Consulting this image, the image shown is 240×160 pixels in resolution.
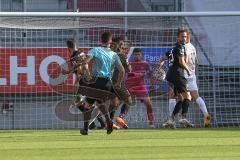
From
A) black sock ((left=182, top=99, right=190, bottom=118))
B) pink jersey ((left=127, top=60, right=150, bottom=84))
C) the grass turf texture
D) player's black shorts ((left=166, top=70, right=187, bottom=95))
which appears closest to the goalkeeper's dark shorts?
the grass turf texture

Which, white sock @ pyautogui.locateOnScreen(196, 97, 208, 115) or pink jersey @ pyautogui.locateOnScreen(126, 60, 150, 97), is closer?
white sock @ pyautogui.locateOnScreen(196, 97, 208, 115)

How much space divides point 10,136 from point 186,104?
4305 mm

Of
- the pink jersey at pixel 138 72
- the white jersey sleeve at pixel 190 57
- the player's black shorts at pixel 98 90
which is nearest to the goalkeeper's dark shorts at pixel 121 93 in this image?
the player's black shorts at pixel 98 90

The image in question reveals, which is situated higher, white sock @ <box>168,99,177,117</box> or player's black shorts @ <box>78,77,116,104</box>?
player's black shorts @ <box>78,77,116,104</box>

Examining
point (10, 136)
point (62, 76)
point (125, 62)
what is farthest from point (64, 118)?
point (10, 136)

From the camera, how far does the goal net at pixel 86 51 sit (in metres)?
20.0

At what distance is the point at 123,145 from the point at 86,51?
693 cm

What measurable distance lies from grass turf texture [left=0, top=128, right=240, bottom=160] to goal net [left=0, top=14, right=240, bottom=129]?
2780 mm

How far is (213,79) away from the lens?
21172mm

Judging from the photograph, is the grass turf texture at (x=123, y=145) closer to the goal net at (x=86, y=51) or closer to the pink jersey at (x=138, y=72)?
the goal net at (x=86, y=51)

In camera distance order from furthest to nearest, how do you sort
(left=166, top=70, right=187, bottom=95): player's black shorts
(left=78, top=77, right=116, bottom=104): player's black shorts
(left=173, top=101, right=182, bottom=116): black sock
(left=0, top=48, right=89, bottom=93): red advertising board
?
(left=0, top=48, right=89, bottom=93): red advertising board < (left=173, top=101, right=182, bottom=116): black sock < (left=166, top=70, right=187, bottom=95): player's black shorts < (left=78, top=77, right=116, bottom=104): player's black shorts

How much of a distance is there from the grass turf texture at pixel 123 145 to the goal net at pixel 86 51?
278cm

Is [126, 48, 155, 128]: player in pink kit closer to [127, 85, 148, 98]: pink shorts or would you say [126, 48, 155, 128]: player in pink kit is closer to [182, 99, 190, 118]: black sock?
[127, 85, 148, 98]: pink shorts

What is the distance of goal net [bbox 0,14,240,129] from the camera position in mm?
20016
